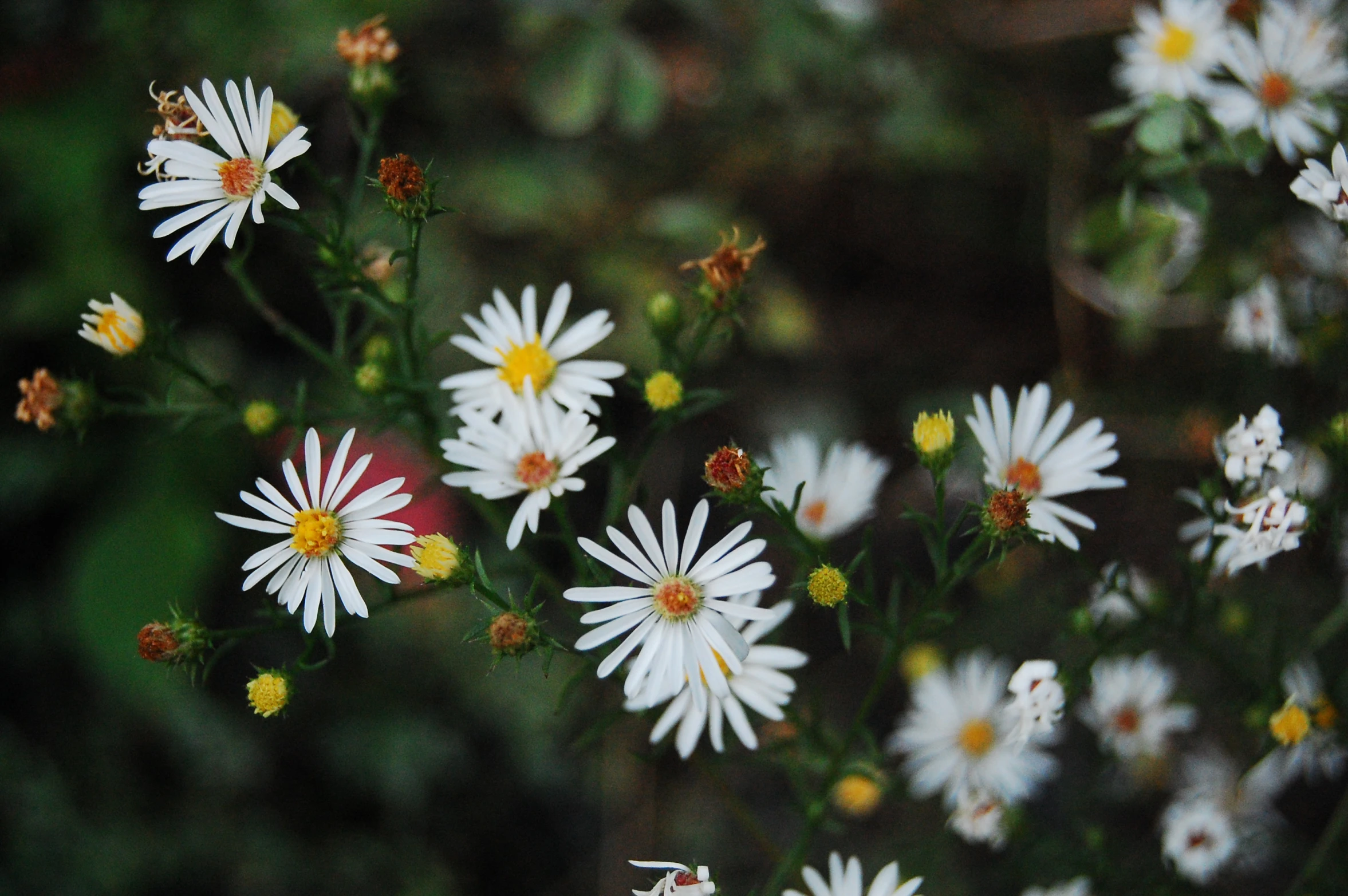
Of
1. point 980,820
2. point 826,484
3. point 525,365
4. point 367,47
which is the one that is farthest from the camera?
point 826,484

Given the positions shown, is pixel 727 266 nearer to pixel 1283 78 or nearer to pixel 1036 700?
pixel 1036 700

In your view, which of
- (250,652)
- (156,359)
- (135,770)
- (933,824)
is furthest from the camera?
(250,652)

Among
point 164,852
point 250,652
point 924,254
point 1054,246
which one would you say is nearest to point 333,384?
point 250,652

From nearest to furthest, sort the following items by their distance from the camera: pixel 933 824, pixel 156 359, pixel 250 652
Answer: pixel 156 359
pixel 933 824
pixel 250 652

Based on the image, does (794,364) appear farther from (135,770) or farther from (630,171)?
(135,770)

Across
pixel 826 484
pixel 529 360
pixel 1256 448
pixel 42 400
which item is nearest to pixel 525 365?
pixel 529 360

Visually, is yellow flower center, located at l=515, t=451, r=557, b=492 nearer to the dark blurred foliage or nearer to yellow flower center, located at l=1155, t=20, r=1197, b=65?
the dark blurred foliage

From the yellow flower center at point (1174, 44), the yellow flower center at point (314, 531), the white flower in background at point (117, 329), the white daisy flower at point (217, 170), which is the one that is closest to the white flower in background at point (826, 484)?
the yellow flower center at point (314, 531)
